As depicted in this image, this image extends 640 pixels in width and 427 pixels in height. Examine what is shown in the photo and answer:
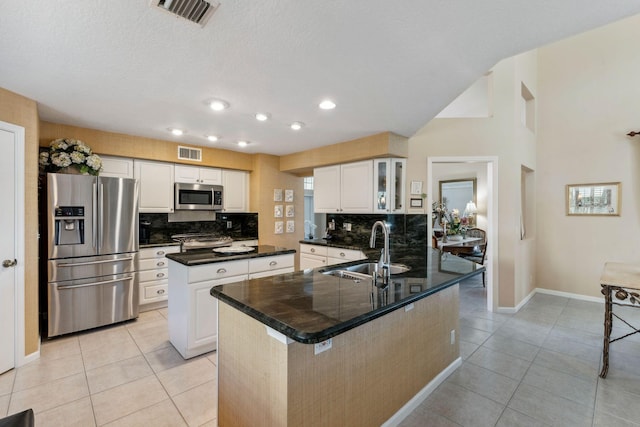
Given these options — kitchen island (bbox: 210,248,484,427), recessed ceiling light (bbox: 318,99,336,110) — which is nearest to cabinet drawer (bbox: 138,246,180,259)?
kitchen island (bbox: 210,248,484,427)

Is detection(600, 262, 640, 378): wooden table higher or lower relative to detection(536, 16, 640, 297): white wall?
lower

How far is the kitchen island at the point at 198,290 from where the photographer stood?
8.39 feet

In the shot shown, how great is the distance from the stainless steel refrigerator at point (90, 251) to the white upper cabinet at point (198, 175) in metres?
0.83

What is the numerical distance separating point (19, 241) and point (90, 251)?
719 millimetres

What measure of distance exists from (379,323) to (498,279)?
3.16 metres

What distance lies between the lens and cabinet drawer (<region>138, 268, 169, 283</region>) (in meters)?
3.73

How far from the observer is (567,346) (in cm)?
294

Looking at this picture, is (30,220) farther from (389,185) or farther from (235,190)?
(389,185)

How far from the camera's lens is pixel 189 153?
4.30 metres

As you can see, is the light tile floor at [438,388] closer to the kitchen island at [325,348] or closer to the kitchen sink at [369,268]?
the kitchen island at [325,348]

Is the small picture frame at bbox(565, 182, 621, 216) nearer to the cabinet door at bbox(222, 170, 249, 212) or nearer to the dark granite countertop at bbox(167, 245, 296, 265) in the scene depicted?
the dark granite countertop at bbox(167, 245, 296, 265)

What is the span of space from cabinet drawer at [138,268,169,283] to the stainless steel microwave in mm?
917

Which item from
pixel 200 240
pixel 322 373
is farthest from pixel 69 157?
pixel 322 373

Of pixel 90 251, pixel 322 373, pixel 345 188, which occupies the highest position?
pixel 345 188
